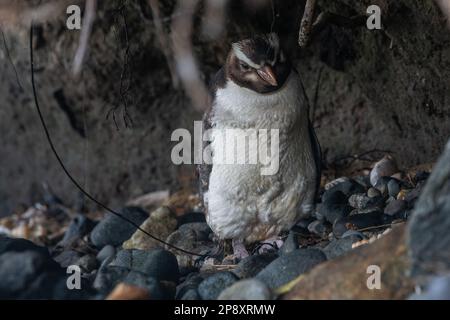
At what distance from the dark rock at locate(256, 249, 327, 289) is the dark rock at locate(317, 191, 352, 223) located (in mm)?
945

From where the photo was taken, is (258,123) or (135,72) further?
(135,72)

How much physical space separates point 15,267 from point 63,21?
2801 mm

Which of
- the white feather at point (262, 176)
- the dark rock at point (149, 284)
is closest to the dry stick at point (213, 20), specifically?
the white feather at point (262, 176)

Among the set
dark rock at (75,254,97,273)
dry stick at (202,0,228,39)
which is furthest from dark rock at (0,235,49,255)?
dry stick at (202,0,228,39)

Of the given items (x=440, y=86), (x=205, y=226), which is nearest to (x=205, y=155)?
(x=205, y=226)

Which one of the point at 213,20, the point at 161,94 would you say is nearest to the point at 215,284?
the point at 213,20

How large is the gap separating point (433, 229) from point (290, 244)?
4.78ft

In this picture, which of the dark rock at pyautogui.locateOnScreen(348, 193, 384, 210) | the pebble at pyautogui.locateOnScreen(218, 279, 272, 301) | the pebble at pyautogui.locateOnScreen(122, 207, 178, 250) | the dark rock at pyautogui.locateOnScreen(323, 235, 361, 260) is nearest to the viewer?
the pebble at pyautogui.locateOnScreen(218, 279, 272, 301)

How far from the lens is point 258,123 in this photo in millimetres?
3699

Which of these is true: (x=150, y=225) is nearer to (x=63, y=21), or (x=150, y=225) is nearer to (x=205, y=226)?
(x=205, y=226)

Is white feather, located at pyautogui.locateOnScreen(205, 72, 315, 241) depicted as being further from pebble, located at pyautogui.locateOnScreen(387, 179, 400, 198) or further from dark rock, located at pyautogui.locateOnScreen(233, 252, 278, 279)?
pebble, located at pyautogui.locateOnScreen(387, 179, 400, 198)

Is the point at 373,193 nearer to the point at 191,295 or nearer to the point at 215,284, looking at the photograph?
the point at 215,284

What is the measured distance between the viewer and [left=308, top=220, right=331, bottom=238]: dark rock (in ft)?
13.2
